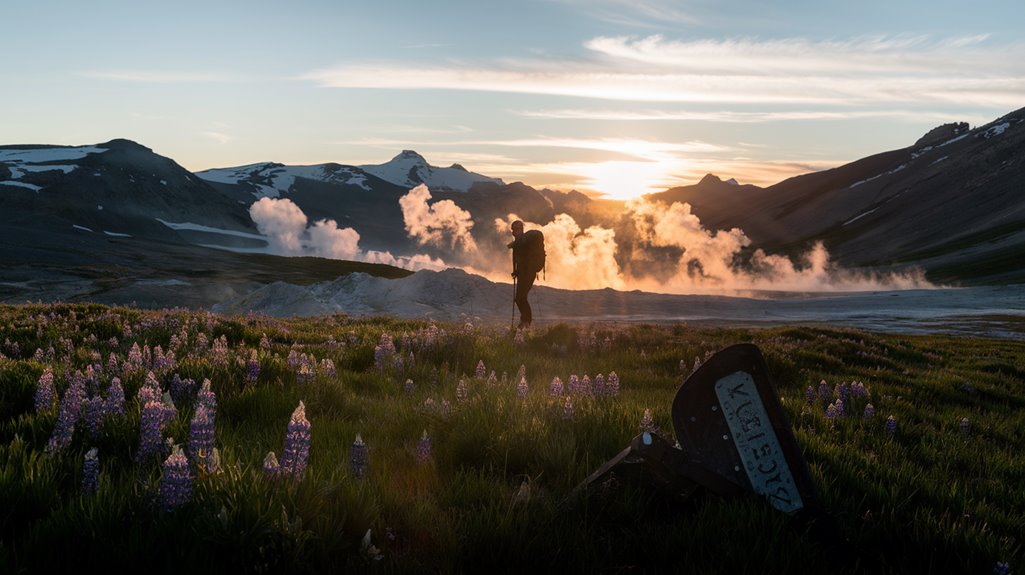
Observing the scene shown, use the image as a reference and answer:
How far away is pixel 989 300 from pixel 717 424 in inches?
3630

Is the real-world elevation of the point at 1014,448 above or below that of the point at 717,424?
below

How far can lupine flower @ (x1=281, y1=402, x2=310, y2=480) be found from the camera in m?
2.82

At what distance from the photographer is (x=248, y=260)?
160250mm

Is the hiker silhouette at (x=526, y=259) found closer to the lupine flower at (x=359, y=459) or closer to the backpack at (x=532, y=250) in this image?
the backpack at (x=532, y=250)

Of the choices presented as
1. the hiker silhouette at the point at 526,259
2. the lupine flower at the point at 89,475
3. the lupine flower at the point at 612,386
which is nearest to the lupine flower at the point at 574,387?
the lupine flower at the point at 612,386

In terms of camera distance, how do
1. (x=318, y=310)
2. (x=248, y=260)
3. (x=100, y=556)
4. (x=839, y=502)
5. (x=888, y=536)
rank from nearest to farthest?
(x=100, y=556) → (x=888, y=536) → (x=839, y=502) → (x=318, y=310) → (x=248, y=260)

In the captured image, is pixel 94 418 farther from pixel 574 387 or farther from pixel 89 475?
pixel 574 387

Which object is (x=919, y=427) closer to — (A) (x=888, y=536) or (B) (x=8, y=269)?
(A) (x=888, y=536)

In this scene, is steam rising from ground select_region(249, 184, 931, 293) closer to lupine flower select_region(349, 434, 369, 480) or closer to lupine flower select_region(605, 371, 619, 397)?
lupine flower select_region(605, 371, 619, 397)

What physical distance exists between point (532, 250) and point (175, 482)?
50.2 ft

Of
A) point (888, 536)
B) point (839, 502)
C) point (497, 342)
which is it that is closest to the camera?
point (888, 536)

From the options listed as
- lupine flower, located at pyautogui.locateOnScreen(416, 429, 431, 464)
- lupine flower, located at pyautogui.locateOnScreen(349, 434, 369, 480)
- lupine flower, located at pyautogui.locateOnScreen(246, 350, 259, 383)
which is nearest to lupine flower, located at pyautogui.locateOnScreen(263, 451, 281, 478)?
lupine flower, located at pyautogui.locateOnScreen(349, 434, 369, 480)

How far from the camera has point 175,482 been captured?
2.45 m

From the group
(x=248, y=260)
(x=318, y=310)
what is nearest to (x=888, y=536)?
(x=318, y=310)
